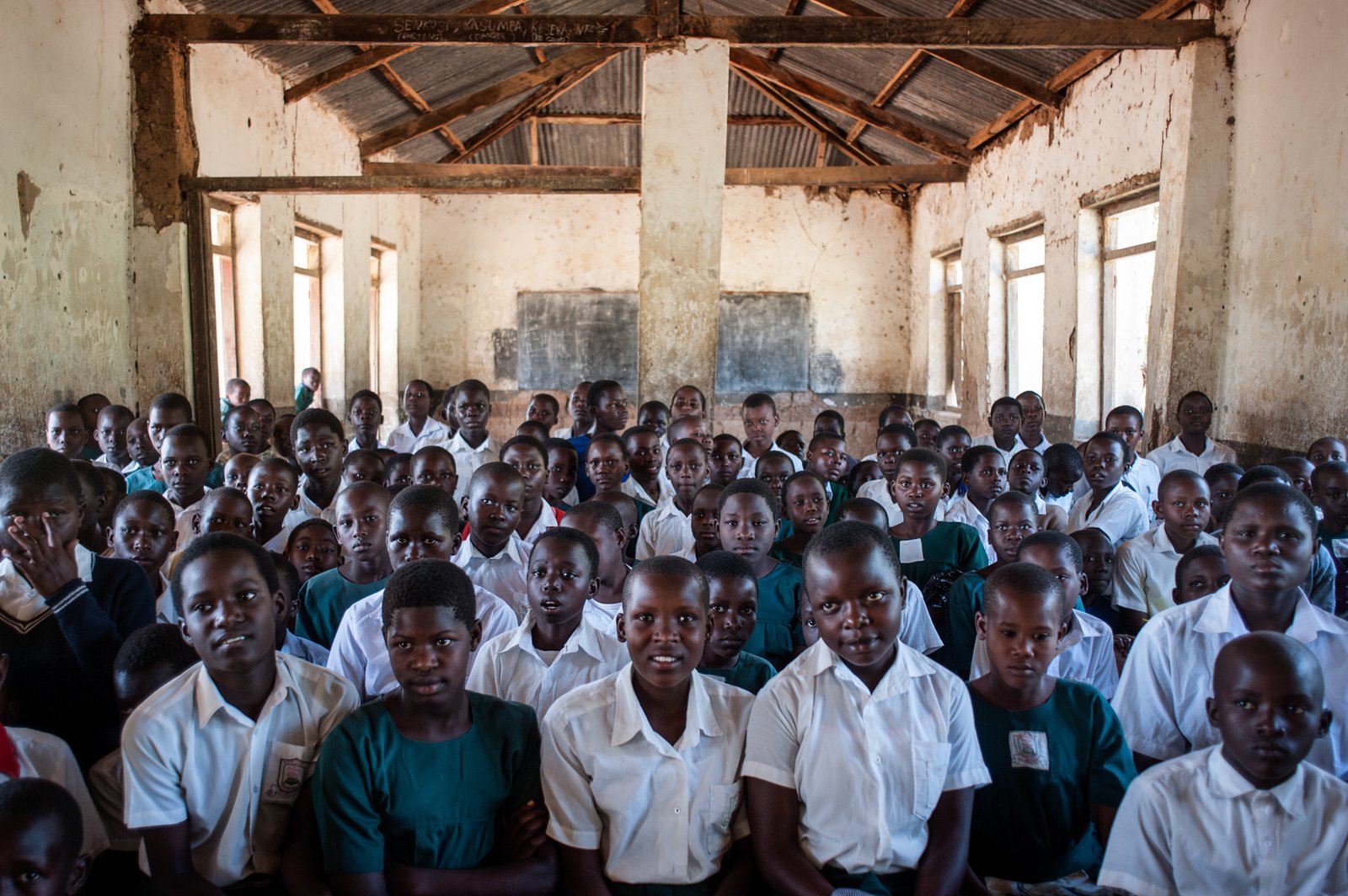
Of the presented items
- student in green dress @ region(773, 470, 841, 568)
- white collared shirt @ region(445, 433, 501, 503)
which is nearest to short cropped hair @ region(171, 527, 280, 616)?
student in green dress @ region(773, 470, 841, 568)

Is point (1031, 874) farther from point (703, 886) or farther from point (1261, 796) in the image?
point (703, 886)

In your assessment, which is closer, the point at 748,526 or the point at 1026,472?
the point at 748,526

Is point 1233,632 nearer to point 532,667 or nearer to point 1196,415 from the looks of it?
point 532,667

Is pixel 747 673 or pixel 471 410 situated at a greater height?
pixel 471 410

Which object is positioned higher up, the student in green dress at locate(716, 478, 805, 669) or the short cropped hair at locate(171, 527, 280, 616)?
the short cropped hair at locate(171, 527, 280, 616)

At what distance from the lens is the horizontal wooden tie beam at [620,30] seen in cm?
584

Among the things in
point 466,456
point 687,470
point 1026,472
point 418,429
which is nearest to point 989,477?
point 1026,472

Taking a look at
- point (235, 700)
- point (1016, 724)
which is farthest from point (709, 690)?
point (235, 700)

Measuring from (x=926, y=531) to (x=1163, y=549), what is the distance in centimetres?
74

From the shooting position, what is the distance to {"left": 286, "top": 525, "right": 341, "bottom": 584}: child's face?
314 centimetres

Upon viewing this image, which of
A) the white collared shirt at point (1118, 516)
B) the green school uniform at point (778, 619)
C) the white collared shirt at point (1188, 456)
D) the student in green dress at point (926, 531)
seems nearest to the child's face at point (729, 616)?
the green school uniform at point (778, 619)

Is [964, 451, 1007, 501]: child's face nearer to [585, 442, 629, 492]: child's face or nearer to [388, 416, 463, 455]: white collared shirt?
[585, 442, 629, 492]: child's face

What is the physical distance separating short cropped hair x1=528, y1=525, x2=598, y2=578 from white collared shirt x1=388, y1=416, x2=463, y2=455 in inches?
136

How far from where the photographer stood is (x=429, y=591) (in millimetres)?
1939
